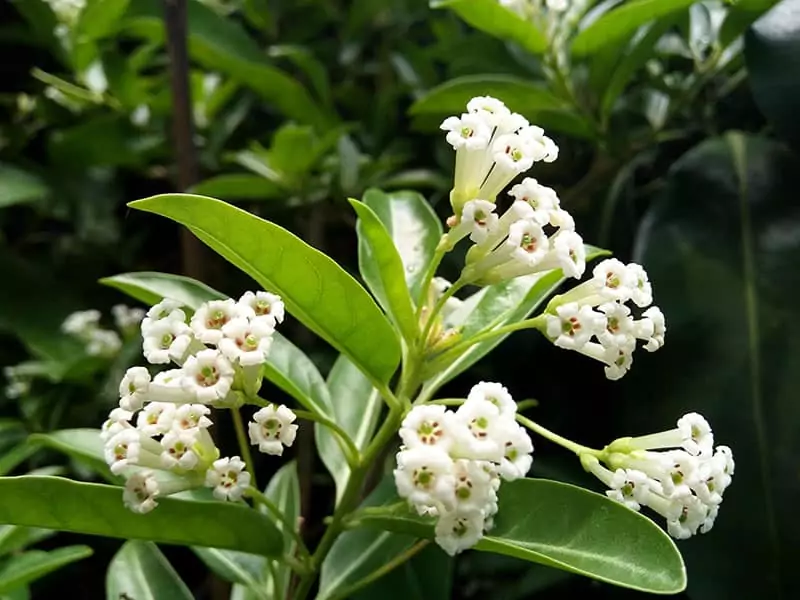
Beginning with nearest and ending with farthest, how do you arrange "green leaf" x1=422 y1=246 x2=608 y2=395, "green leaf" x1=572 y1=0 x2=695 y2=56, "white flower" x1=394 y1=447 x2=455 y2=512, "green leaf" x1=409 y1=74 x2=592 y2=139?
1. "white flower" x1=394 y1=447 x2=455 y2=512
2. "green leaf" x1=422 y1=246 x2=608 y2=395
3. "green leaf" x1=572 y1=0 x2=695 y2=56
4. "green leaf" x1=409 y1=74 x2=592 y2=139

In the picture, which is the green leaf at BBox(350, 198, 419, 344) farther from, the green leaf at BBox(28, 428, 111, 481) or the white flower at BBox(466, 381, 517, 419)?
the green leaf at BBox(28, 428, 111, 481)

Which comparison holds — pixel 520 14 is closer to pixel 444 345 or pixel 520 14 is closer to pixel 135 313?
pixel 444 345

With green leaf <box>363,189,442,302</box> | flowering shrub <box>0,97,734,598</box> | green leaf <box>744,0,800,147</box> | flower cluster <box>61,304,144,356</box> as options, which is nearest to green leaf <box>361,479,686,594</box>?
flowering shrub <box>0,97,734,598</box>

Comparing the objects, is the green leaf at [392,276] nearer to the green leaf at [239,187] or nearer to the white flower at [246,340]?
the white flower at [246,340]

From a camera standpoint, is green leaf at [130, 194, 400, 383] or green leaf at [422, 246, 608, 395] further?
green leaf at [422, 246, 608, 395]

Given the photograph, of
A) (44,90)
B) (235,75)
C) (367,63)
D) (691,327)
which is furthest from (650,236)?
(44,90)

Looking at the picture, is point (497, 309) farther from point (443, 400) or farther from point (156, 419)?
point (156, 419)

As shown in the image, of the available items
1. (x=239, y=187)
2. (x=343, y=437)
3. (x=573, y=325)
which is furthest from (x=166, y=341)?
(x=239, y=187)
